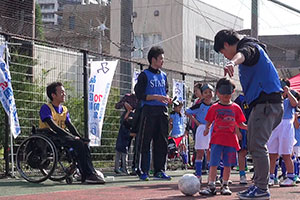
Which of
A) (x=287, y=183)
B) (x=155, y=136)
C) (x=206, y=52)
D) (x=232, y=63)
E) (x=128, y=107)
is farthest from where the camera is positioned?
(x=206, y=52)

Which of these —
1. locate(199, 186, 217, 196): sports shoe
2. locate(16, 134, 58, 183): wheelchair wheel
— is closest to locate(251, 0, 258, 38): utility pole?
locate(16, 134, 58, 183): wheelchair wheel

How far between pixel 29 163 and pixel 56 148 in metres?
0.50

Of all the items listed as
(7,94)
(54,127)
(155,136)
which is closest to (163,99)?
(155,136)

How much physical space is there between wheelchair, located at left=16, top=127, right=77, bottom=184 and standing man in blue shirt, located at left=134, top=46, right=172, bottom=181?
136 cm

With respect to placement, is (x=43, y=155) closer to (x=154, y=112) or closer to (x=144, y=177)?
(x=144, y=177)

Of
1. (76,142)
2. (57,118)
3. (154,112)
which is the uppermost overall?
(154,112)

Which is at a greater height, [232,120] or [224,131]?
[232,120]

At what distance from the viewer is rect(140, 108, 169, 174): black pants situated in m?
9.49

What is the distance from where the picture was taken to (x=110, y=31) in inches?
1425

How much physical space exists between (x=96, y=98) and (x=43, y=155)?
2.92 meters

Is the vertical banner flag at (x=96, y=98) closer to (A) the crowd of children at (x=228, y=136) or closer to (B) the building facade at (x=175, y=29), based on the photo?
(A) the crowd of children at (x=228, y=136)

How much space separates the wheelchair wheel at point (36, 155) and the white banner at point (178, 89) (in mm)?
6622

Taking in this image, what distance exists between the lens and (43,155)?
8539 millimetres

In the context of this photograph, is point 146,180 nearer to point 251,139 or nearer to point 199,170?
point 199,170
